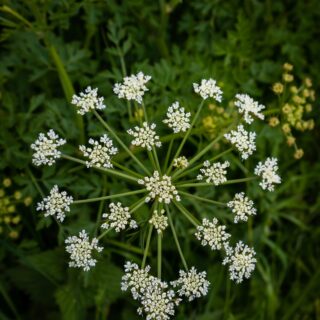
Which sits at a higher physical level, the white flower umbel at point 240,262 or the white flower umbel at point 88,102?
the white flower umbel at point 88,102

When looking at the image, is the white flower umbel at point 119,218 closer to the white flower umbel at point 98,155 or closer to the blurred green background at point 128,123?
the white flower umbel at point 98,155

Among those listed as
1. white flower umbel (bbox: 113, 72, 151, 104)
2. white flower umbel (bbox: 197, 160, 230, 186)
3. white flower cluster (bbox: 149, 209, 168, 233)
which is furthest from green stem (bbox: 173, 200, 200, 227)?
white flower umbel (bbox: 113, 72, 151, 104)

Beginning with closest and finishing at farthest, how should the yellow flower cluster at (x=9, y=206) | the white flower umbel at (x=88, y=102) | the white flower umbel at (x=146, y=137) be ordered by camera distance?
the white flower umbel at (x=146, y=137)
the white flower umbel at (x=88, y=102)
the yellow flower cluster at (x=9, y=206)

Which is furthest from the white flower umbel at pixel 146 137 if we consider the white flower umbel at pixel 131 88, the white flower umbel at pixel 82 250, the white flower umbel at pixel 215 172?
the white flower umbel at pixel 82 250

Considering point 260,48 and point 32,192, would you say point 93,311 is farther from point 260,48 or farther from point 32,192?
point 260,48

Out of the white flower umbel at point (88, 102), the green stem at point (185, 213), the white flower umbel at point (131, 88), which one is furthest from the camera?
the white flower umbel at point (131, 88)

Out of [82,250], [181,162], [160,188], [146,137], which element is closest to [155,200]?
[160,188]

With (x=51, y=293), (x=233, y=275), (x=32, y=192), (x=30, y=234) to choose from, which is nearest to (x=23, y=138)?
(x=32, y=192)
